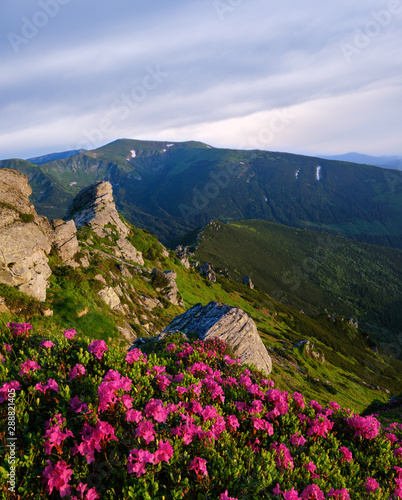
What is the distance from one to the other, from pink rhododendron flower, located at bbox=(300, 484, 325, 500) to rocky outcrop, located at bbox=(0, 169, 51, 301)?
2455 cm

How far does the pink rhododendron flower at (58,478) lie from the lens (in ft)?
13.7

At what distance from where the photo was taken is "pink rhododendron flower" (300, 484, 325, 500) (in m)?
4.88

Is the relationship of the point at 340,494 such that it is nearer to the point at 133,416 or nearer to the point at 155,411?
the point at 155,411

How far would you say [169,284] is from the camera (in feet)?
205

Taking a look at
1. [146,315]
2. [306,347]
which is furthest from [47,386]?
[306,347]

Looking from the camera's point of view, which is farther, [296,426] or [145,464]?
[296,426]

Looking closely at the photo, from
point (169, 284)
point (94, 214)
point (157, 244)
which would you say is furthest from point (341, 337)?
point (94, 214)

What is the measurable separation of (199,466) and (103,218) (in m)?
71.5

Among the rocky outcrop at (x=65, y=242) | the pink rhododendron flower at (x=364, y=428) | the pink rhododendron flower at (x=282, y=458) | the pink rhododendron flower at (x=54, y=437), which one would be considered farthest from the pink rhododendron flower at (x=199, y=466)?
the rocky outcrop at (x=65, y=242)

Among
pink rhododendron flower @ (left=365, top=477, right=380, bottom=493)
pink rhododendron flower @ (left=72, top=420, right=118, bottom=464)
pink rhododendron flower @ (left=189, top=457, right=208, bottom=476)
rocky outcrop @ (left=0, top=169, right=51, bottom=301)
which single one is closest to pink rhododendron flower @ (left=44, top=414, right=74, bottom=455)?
pink rhododendron flower @ (left=72, top=420, right=118, bottom=464)

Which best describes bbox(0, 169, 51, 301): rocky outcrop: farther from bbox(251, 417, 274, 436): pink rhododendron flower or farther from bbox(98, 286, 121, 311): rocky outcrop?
A: bbox(251, 417, 274, 436): pink rhododendron flower

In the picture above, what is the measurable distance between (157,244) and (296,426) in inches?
3528

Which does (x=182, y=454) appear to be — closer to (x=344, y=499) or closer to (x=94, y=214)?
(x=344, y=499)

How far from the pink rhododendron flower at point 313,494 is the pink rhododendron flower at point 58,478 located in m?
4.13
